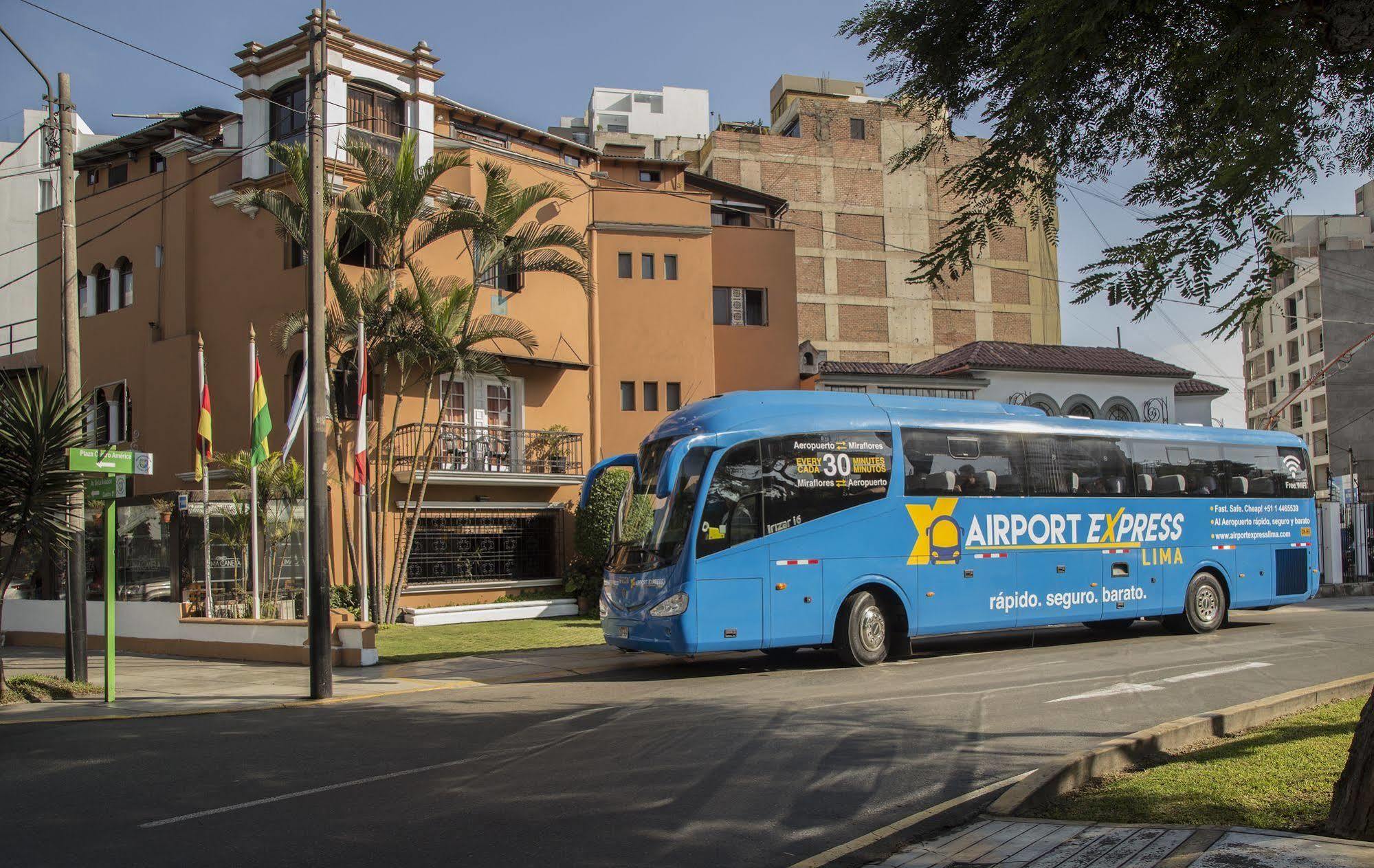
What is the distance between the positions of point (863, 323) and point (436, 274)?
111 ft

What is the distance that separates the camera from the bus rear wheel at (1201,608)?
756 inches

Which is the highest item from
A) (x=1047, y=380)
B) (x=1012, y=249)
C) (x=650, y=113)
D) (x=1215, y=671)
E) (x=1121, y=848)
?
(x=650, y=113)

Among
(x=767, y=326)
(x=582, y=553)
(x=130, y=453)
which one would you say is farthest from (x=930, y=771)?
(x=767, y=326)

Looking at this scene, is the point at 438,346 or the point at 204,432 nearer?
the point at 204,432

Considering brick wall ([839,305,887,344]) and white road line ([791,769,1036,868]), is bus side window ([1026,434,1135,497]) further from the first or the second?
brick wall ([839,305,887,344])

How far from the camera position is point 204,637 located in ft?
65.6

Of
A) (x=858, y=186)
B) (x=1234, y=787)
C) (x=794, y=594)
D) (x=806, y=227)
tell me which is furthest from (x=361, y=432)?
(x=858, y=186)

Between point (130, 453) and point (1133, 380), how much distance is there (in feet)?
114

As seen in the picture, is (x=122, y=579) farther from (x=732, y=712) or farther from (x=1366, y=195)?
(x=1366, y=195)

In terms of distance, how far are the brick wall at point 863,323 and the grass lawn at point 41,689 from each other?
4507cm

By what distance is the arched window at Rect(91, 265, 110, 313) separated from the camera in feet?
97.6

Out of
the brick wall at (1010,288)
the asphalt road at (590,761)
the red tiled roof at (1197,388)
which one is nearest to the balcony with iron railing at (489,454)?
the asphalt road at (590,761)

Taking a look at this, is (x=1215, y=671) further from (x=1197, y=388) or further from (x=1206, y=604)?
(x=1197, y=388)

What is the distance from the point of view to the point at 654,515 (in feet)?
48.6
